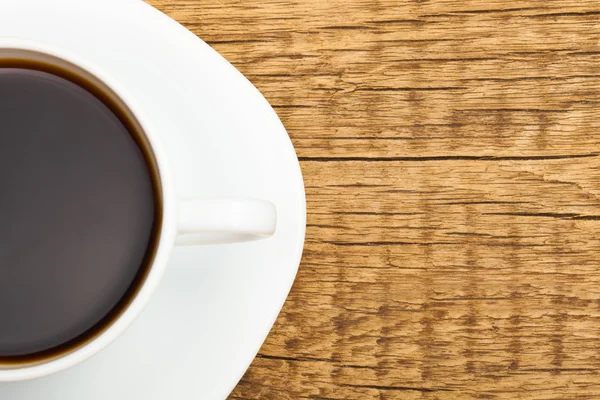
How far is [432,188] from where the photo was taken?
2.90ft

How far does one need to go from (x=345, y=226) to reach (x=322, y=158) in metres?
0.09

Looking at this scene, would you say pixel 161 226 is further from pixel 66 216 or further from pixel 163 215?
pixel 66 216

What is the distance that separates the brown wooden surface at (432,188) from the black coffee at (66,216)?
274mm

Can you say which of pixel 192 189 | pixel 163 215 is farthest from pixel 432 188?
→ pixel 163 215

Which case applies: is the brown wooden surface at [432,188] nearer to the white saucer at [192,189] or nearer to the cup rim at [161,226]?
the white saucer at [192,189]

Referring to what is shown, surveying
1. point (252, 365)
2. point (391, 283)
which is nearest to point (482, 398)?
point (391, 283)

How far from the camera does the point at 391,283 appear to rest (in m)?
0.89

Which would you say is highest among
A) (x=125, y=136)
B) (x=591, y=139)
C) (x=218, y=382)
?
(x=591, y=139)

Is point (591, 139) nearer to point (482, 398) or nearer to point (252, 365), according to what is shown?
point (482, 398)

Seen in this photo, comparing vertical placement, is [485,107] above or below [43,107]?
above

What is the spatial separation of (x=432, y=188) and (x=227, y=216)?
15.9 inches

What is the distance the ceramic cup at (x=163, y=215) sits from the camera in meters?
0.55

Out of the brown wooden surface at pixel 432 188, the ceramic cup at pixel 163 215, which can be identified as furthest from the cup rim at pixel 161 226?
the brown wooden surface at pixel 432 188

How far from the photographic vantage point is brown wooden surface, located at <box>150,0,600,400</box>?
34.6 inches
